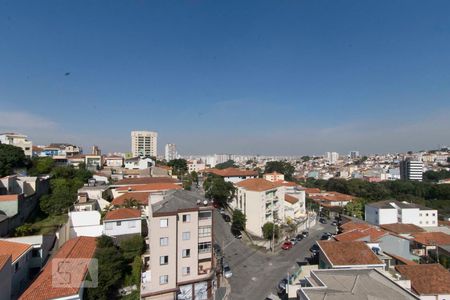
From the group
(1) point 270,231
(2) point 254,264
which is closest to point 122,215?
(2) point 254,264

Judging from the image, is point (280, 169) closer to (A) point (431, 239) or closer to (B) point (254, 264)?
(A) point (431, 239)

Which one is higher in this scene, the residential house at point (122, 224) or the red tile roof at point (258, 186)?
the red tile roof at point (258, 186)

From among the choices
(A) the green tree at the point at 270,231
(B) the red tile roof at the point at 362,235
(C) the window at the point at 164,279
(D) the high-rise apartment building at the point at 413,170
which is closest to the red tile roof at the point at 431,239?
(B) the red tile roof at the point at 362,235

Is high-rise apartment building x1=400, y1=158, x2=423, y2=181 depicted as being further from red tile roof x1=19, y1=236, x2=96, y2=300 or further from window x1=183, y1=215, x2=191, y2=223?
red tile roof x1=19, y1=236, x2=96, y2=300

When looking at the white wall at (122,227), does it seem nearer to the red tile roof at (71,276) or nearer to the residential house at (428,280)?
the red tile roof at (71,276)

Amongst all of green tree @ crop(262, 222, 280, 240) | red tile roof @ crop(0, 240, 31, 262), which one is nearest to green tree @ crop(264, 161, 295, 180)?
green tree @ crop(262, 222, 280, 240)
